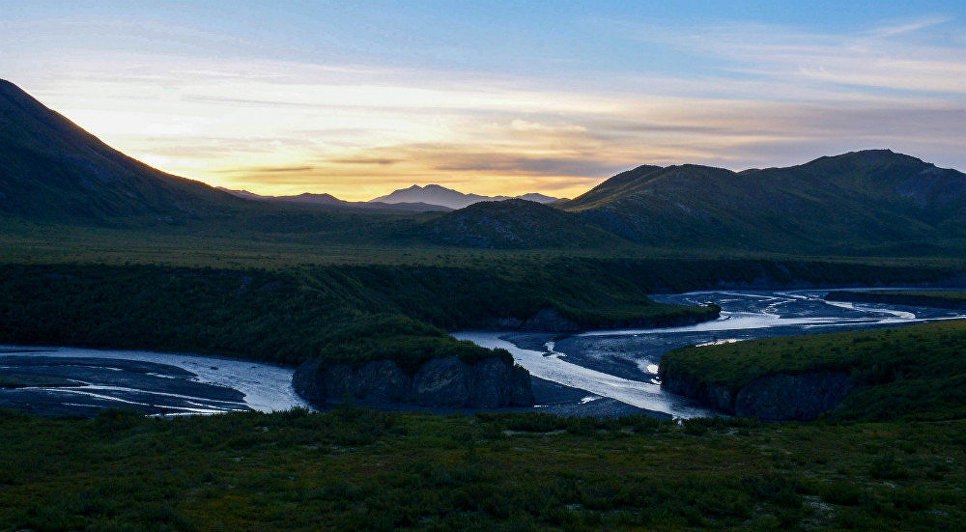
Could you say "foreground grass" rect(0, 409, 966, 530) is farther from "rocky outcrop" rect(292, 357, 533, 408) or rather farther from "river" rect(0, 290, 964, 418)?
"rocky outcrop" rect(292, 357, 533, 408)

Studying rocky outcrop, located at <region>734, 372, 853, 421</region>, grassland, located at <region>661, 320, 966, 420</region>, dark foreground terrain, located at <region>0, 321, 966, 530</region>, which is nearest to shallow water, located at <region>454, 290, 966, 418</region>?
rocky outcrop, located at <region>734, 372, 853, 421</region>

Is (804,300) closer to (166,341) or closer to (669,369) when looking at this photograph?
(669,369)

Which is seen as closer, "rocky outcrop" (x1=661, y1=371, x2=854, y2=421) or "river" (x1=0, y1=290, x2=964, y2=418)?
"river" (x1=0, y1=290, x2=964, y2=418)

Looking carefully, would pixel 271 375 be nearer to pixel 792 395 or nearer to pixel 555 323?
pixel 792 395

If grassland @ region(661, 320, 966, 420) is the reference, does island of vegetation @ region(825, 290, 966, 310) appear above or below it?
above

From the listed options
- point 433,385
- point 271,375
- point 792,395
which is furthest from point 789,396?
point 271,375

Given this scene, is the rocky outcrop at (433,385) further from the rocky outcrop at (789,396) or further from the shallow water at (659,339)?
the rocky outcrop at (789,396)

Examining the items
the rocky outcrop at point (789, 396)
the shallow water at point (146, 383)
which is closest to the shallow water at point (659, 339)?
the rocky outcrop at point (789, 396)
